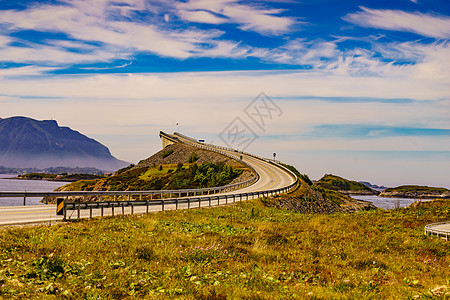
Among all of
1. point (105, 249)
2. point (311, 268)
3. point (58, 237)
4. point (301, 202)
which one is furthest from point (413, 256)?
point (301, 202)

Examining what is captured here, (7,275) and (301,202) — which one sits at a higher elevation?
(7,275)

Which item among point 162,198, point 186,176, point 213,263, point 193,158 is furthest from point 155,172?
point 213,263

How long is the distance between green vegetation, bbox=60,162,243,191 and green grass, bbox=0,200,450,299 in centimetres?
6016

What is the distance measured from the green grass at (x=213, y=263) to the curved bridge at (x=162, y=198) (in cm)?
311

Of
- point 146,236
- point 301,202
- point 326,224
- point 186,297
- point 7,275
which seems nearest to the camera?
point 186,297

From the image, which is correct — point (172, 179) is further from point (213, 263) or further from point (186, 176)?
point (213, 263)

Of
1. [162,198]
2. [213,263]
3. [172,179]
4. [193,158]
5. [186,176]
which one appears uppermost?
[193,158]

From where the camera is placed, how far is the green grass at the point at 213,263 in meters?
9.31

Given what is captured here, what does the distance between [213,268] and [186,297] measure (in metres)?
2.98

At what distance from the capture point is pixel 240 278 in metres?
10.6

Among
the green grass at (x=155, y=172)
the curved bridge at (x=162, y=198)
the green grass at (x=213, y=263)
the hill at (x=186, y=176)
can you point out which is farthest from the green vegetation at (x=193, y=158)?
the green grass at (x=213, y=263)

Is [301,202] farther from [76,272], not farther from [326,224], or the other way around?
[76,272]

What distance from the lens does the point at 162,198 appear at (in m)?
42.7

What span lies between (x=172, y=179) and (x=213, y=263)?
254ft
